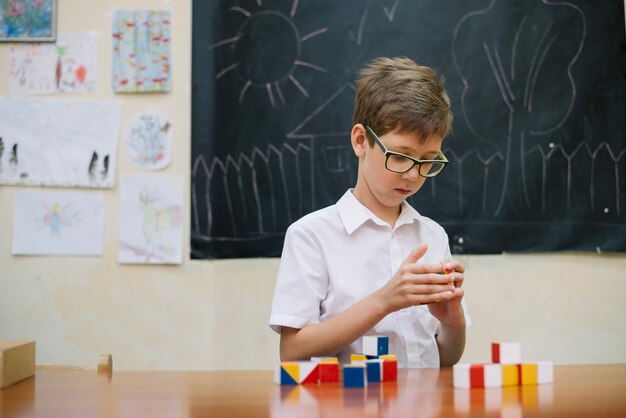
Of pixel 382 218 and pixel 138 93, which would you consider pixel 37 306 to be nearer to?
pixel 138 93

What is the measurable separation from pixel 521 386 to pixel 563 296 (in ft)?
5.96

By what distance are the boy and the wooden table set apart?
0.23 metres

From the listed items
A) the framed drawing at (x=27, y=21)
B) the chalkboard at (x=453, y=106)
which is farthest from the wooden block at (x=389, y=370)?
the framed drawing at (x=27, y=21)

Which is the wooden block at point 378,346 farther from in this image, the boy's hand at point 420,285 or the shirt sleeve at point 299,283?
the shirt sleeve at point 299,283

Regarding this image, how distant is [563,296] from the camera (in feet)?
9.48

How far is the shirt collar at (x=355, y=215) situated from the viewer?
174 centimetres

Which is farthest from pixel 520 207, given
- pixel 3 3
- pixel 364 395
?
pixel 3 3

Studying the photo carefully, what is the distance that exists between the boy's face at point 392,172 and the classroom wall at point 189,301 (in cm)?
128

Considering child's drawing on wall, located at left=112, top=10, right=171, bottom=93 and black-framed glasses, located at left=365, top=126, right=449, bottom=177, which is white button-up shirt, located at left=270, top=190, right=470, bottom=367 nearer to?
black-framed glasses, located at left=365, top=126, right=449, bottom=177

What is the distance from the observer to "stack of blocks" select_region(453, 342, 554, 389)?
116cm

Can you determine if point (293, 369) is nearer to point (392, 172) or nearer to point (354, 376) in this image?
point (354, 376)

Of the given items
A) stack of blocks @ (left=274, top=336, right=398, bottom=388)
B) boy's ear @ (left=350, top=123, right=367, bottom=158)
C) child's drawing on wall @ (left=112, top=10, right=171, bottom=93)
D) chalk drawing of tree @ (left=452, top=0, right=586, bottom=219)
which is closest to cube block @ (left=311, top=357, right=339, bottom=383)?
stack of blocks @ (left=274, top=336, right=398, bottom=388)

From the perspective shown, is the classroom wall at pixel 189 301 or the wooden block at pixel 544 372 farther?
the classroom wall at pixel 189 301

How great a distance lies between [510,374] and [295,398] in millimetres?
362
